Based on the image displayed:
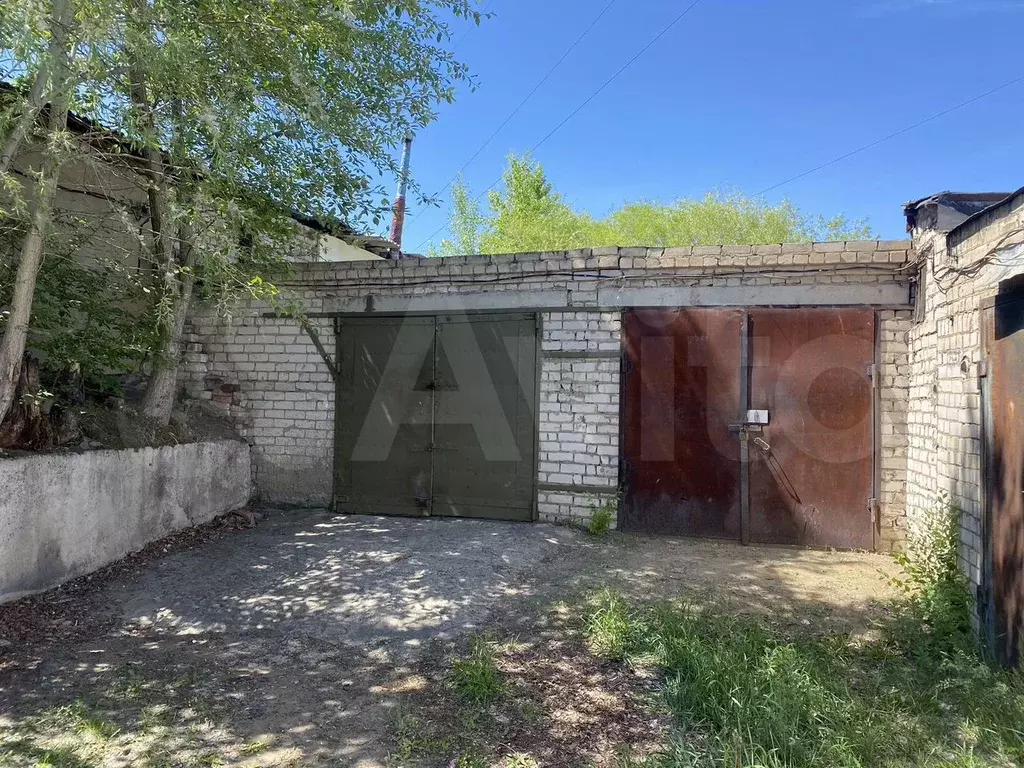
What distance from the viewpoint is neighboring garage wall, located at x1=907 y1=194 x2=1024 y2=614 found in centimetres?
362

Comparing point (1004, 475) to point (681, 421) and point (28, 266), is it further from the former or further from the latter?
point (28, 266)

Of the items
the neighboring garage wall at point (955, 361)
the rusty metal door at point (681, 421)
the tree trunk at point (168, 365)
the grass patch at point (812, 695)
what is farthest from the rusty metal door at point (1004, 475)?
the tree trunk at point (168, 365)

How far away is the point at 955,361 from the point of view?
166 inches

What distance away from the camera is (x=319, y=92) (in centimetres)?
489

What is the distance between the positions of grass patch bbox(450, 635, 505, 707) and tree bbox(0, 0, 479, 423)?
2.81m

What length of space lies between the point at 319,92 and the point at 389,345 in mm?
2343

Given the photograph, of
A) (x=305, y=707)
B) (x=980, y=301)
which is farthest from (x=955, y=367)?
(x=305, y=707)

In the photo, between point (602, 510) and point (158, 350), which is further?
point (602, 510)

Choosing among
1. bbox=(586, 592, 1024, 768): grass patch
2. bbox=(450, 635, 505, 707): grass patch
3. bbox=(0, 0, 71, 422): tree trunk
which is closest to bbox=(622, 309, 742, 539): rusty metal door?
bbox=(586, 592, 1024, 768): grass patch

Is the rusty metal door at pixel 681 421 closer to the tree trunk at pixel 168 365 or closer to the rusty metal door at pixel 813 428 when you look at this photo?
the rusty metal door at pixel 813 428

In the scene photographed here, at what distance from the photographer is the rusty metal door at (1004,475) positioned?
3139 millimetres

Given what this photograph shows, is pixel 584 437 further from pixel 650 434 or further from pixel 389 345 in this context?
pixel 389 345

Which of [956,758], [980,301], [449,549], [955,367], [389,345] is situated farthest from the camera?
[389,345]

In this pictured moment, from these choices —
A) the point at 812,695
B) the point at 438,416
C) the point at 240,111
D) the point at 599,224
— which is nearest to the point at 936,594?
the point at 812,695
